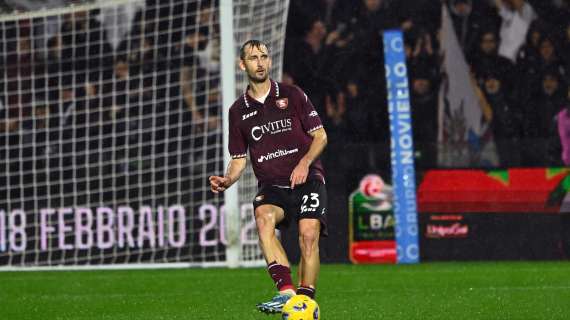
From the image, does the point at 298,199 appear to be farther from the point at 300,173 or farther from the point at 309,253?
the point at 309,253

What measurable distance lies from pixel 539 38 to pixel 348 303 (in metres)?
6.72

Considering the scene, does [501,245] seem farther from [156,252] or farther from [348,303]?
[348,303]

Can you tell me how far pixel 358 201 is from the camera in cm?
1329

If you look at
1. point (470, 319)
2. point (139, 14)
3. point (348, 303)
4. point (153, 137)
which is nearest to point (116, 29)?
point (139, 14)

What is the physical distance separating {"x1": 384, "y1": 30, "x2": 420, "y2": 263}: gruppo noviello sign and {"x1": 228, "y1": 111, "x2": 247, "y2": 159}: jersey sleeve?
5615 mm

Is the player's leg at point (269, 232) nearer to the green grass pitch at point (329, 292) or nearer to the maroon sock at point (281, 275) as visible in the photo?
the maroon sock at point (281, 275)

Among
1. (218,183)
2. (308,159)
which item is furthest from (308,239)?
(218,183)

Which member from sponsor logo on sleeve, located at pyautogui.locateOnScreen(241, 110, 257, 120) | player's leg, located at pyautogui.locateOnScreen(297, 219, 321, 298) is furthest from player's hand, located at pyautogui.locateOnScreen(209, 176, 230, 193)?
player's leg, located at pyautogui.locateOnScreen(297, 219, 321, 298)

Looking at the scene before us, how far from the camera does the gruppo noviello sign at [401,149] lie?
13.1m

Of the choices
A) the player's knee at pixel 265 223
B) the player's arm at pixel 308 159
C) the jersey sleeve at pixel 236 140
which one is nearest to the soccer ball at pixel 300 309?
the player's knee at pixel 265 223

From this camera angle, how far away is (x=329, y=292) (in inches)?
380

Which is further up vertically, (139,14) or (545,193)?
(139,14)

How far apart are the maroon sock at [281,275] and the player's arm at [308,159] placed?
46cm

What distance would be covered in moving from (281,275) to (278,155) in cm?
71
